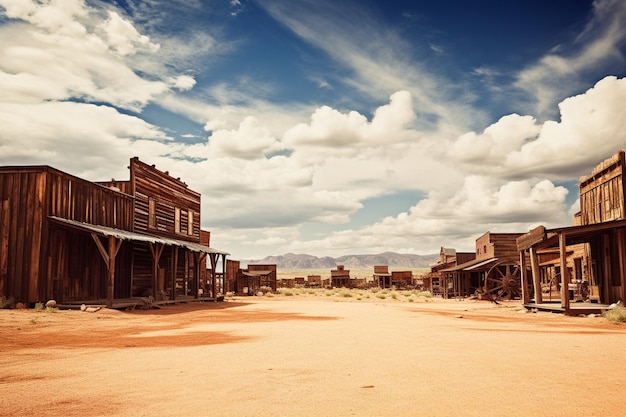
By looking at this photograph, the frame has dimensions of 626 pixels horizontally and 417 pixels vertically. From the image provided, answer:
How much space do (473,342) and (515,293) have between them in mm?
25194

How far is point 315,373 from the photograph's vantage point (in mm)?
6805

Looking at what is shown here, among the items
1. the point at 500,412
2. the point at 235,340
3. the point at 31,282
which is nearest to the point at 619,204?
the point at 235,340

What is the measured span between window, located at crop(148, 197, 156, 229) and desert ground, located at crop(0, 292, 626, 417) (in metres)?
15.2

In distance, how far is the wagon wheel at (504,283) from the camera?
31.8m

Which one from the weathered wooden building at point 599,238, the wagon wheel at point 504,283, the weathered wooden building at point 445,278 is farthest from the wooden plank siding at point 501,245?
the weathered wooden building at point 599,238

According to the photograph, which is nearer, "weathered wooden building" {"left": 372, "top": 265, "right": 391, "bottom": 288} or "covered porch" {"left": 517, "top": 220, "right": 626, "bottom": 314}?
"covered porch" {"left": 517, "top": 220, "right": 626, "bottom": 314}

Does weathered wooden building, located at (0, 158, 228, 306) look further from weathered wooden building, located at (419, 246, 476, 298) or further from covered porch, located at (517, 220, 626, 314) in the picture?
weathered wooden building, located at (419, 246, 476, 298)

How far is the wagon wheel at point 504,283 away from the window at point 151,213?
2102 centimetres

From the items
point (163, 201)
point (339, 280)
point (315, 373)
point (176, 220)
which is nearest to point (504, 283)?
point (176, 220)

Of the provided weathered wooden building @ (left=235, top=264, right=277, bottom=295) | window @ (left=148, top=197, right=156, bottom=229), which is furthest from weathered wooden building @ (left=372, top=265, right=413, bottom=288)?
window @ (left=148, top=197, right=156, bottom=229)

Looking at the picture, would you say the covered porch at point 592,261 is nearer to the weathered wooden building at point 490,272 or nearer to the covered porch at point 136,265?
the weathered wooden building at point 490,272

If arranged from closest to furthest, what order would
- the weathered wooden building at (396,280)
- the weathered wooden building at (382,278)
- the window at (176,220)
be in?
the window at (176,220), the weathered wooden building at (396,280), the weathered wooden building at (382,278)

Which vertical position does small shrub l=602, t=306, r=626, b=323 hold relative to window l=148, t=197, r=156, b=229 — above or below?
below

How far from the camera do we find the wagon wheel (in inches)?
1253
